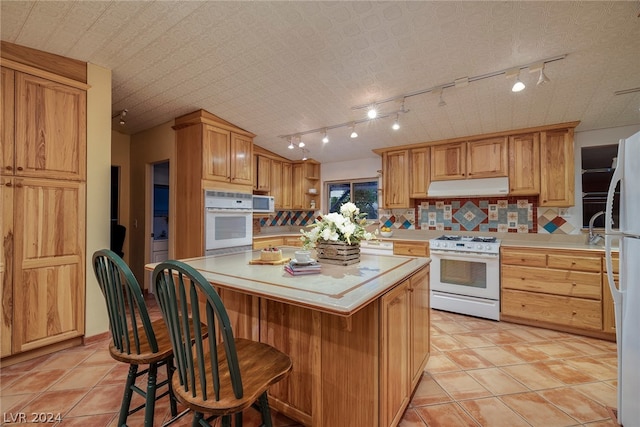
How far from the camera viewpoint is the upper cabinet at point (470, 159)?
3.44 meters

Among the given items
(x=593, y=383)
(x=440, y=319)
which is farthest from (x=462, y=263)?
(x=593, y=383)

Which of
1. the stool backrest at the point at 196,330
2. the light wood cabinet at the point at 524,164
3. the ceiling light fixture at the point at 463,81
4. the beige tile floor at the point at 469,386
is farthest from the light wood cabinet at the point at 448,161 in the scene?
the stool backrest at the point at 196,330

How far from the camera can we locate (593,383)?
1971 mm

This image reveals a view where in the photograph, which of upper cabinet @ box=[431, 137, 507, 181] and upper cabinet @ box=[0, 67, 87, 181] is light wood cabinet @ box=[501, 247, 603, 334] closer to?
upper cabinet @ box=[431, 137, 507, 181]

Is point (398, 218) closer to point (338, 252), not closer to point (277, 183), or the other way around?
point (277, 183)

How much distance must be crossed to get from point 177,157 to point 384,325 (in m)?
3.37

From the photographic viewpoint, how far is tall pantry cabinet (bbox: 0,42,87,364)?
2070 millimetres

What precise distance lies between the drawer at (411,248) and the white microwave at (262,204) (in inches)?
75.5

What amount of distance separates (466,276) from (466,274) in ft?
0.08

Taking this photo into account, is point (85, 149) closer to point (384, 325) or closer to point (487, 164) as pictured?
point (384, 325)

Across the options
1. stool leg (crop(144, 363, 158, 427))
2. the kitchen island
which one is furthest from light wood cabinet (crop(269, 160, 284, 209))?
stool leg (crop(144, 363, 158, 427))

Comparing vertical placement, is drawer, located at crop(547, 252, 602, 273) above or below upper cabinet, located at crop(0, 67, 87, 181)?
below

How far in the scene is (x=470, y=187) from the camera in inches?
141

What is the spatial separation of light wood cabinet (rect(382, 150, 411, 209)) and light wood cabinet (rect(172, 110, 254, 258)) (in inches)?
85.0
